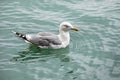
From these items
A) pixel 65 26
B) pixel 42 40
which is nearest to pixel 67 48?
pixel 65 26

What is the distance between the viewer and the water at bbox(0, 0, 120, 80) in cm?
976

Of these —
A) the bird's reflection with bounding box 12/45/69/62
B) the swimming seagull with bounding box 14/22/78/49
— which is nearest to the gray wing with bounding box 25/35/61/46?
the swimming seagull with bounding box 14/22/78/49

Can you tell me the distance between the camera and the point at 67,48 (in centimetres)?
1145

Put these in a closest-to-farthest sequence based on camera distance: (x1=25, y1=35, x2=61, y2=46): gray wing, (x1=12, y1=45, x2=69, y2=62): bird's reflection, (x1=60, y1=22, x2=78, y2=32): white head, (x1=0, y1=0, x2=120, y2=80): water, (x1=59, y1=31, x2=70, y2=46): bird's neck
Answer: (x1=0, y1=0, x2=120, y2=80): water, (x1=12, y1=45, x2=69, y2=62): bird's reflection, (x1=25, y1=35, x2=61, y2=46): gray wing, (x1=60, y1=22, x2=78, y2=32): white head, (x1=59, y1=31, x2=70, y2=46): bird's neck

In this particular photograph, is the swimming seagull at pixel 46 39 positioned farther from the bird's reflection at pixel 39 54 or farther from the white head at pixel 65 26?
the bird's reflection at pixel 39 54

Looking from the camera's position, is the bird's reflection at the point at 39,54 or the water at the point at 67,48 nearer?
the water at the point at 67,48

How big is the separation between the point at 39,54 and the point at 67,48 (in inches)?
43.0

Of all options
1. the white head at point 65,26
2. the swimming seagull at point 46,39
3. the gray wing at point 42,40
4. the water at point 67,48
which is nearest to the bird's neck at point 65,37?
the swimming seagull at point 46,39

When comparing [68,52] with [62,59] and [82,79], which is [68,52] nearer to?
[62,59]

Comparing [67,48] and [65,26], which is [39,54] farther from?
[65,26]

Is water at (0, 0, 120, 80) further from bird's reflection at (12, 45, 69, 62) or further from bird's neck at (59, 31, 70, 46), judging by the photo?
bird's neck at (59, 31, 70, 46)

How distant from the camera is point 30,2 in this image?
47.9 ft

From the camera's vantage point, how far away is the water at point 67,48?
32.0 feet

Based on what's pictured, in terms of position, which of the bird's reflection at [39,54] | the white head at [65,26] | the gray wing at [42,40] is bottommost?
the bird's reflection at [39,54]
